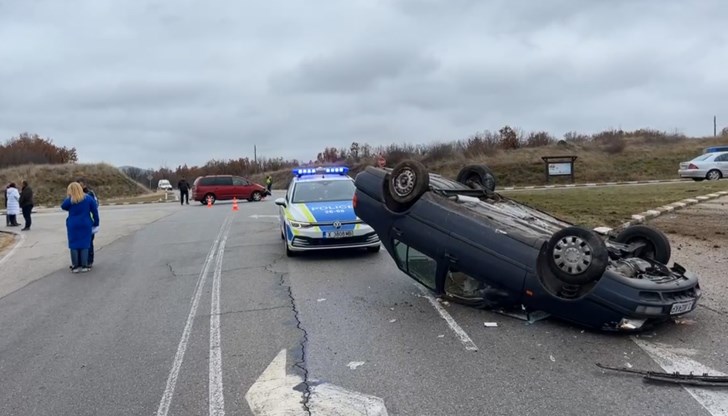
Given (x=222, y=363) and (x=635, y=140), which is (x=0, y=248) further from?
(x=635, y=140)

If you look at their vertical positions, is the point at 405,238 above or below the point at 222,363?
above

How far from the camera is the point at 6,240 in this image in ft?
53.9

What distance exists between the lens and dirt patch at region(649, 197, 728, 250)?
31.5 feet

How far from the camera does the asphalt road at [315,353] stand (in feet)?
12.9

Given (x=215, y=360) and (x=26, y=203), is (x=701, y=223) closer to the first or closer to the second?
(x=215, y=360)

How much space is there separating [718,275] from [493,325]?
3.61 meters

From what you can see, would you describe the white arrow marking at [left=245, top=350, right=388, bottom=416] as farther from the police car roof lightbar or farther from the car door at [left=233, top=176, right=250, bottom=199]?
the car door at [left=233, top=176, right=250, bottom=199]

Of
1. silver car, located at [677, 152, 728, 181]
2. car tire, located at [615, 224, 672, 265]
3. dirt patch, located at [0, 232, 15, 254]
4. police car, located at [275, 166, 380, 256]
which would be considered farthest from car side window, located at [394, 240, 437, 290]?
silver car, located at [677, 152, 728, 181]

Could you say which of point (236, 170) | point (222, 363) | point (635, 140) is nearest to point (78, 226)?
point (222, 363)

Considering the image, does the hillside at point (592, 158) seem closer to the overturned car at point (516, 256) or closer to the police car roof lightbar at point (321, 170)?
the police car roof lightbar at point (321, 170)

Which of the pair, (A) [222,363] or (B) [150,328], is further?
(B) [150,328]

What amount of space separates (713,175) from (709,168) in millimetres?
460

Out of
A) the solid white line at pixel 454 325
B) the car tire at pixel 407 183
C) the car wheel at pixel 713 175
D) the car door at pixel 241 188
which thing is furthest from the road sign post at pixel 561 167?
the car tire at pixel 407 183

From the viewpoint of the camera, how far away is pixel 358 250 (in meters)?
10.6
